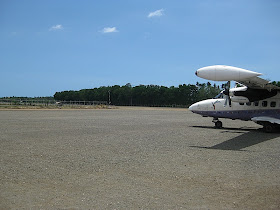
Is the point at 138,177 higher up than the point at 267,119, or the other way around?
the point at 267,119

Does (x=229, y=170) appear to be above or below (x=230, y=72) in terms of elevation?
below

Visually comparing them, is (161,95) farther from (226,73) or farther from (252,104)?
(226,73)

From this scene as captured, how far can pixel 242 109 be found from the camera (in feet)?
64.6

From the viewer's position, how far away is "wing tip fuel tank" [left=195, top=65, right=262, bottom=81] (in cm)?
1097

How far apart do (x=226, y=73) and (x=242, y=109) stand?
9487 mm

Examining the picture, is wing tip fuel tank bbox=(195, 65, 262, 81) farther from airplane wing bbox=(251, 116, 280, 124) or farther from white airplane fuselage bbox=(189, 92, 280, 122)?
white airplane fuselage bbox=(189, 92, 280, 122)

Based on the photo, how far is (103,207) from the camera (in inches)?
197

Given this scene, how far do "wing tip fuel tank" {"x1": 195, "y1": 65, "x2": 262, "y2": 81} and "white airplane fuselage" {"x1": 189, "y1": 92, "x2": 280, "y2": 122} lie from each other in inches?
332

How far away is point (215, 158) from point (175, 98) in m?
112

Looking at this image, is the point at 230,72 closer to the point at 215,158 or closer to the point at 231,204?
the point at 215,158

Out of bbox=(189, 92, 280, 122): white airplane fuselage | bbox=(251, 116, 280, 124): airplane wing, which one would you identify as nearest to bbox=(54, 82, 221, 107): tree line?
bbox=(189, 92, 280, 122): white airplane fuselage

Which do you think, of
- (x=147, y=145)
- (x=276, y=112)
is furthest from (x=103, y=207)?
(x=276, y=112)

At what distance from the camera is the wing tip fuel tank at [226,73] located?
10973 millimetres

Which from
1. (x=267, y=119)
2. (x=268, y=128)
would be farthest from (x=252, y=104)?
(x=268, y=128)
